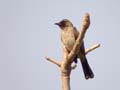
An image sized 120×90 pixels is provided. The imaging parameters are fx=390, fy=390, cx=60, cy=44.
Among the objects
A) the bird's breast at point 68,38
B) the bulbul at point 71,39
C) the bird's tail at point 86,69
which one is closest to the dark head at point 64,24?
the bulbul at point 71,39

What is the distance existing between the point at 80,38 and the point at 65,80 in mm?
622

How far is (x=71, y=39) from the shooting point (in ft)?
23.8

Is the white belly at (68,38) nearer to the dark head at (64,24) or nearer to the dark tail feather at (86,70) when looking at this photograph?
the dark head at (64,24)

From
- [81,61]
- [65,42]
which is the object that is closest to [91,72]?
[81,61]

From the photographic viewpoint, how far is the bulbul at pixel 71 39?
655cm

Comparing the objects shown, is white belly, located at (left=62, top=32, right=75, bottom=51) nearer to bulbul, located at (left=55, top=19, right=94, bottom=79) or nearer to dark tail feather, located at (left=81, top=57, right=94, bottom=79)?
bulbul, located at (left=55, top=19, right=94, bottom=79)

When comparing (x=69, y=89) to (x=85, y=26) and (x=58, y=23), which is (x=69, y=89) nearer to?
(x=85, y=26)

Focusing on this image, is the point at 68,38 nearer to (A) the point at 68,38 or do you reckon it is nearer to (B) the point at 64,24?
(A) the point at 68,38

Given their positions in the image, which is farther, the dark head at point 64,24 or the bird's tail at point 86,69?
the dark head at point 64,24

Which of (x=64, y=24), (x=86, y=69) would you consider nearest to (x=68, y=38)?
(x=64, y=24)

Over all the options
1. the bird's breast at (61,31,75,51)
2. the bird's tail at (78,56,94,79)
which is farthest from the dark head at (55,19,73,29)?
the bird's tail at (78,56,94,79)

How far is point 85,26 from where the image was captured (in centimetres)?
458

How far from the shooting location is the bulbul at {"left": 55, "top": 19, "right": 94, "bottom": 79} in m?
6.55

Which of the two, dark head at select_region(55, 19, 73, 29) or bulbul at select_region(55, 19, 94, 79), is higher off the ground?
dark head at select_region(55, 19, 73, 29)
